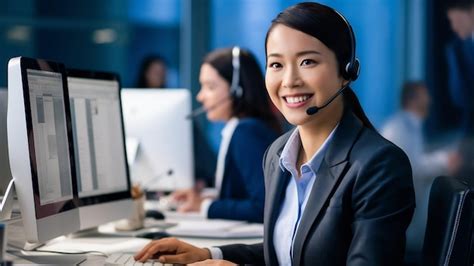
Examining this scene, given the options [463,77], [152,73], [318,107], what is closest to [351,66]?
[318,107]

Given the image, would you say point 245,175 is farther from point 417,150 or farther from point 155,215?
point 417,150

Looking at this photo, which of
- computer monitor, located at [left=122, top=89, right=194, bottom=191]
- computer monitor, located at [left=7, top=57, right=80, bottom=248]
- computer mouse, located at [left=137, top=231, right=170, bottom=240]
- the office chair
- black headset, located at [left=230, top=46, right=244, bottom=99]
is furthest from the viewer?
black headset, located at [left=230, top=46, right=244, bottom=99]

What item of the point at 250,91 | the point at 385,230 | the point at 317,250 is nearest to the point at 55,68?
the point at 317,250

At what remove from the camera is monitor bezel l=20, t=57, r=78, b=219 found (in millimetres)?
1591

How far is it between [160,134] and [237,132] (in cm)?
30

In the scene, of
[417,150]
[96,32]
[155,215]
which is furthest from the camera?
[96,32]

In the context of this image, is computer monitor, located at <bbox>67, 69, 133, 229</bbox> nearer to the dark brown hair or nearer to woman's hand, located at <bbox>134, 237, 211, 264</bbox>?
woman's hand, located at <bbox>134, 237, 211, 264</bbox>

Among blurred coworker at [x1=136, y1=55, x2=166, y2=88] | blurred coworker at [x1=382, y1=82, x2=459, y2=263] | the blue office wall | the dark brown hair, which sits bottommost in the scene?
blurred coworker at [x1=382, y1=82, x2=459, y2=263]

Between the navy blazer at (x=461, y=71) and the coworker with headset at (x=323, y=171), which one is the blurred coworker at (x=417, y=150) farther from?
the coworker with headset at (x=323, y=171)

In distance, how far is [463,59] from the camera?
4656mm

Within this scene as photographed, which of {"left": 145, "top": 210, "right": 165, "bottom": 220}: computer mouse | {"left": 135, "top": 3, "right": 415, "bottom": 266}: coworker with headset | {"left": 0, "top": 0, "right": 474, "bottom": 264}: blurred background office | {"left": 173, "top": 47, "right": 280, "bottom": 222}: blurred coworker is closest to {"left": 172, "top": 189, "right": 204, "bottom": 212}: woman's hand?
{"left": 173, "top": 47, "right": 280, "bottom": 222}: blurred coworker

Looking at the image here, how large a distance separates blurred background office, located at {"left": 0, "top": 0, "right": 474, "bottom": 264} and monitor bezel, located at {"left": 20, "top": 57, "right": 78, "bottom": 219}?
300cm

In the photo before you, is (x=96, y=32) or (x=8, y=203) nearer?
(x=8, y=203)

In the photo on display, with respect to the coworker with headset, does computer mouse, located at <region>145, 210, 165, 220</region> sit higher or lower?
lower
